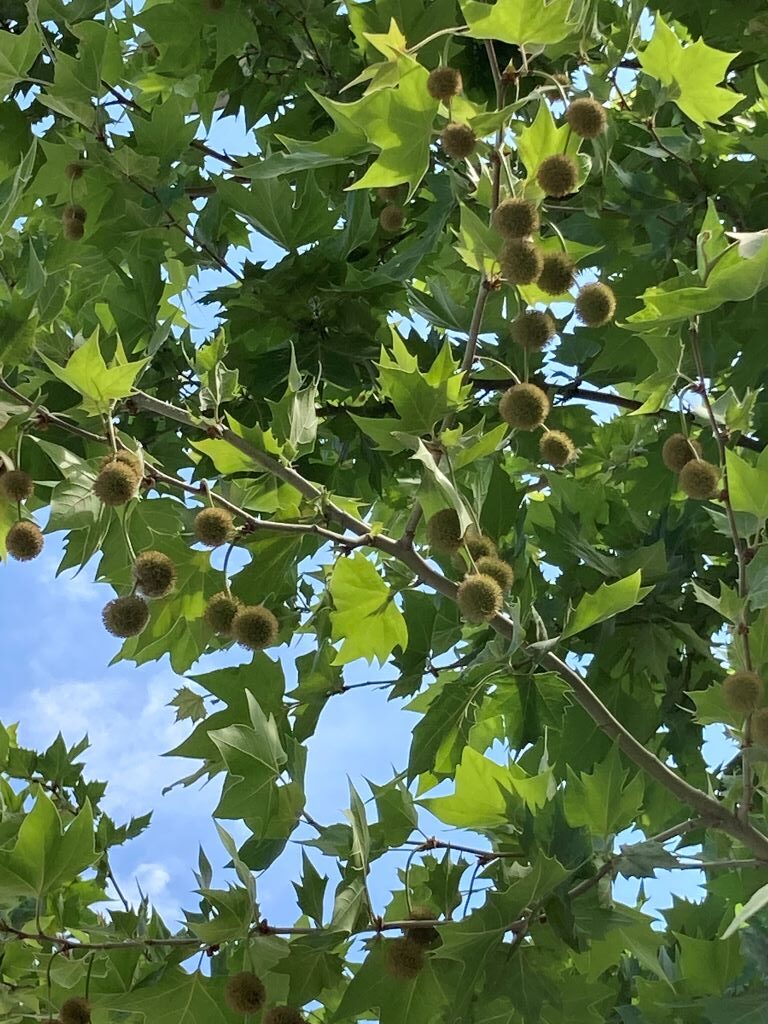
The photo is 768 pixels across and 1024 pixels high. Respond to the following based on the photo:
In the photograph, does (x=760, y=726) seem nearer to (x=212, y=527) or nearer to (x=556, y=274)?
(x=556, y=274)

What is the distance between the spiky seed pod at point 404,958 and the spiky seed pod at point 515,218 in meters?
1.01

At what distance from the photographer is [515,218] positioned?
1518mm

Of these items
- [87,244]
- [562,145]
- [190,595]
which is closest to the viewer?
[562,145]

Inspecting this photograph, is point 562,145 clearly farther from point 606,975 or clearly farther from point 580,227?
point 606,975

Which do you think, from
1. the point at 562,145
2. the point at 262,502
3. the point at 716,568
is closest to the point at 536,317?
the point at 562,145

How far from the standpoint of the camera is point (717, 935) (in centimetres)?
201

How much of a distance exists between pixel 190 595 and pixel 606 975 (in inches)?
45.8

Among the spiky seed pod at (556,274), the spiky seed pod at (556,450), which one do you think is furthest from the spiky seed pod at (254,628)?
the spiky seed pod at (556,274)

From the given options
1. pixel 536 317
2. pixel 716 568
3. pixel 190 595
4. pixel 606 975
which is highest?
pixel 716 568

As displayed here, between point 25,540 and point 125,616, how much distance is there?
0.62 feet

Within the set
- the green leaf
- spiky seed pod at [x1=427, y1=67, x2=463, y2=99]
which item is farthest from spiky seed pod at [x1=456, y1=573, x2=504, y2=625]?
spiky seed pod at [x1=427, y1=67, x2=463, y2=99]

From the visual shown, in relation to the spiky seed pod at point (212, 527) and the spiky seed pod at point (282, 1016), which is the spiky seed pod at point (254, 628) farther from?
the spiky seed pod at point (282, 1016)

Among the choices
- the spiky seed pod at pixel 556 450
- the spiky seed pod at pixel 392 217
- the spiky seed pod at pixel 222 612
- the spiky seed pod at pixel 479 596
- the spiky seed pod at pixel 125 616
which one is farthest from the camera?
the spiky seed pod at pixel 392 217

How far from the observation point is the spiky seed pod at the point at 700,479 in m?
1.65
